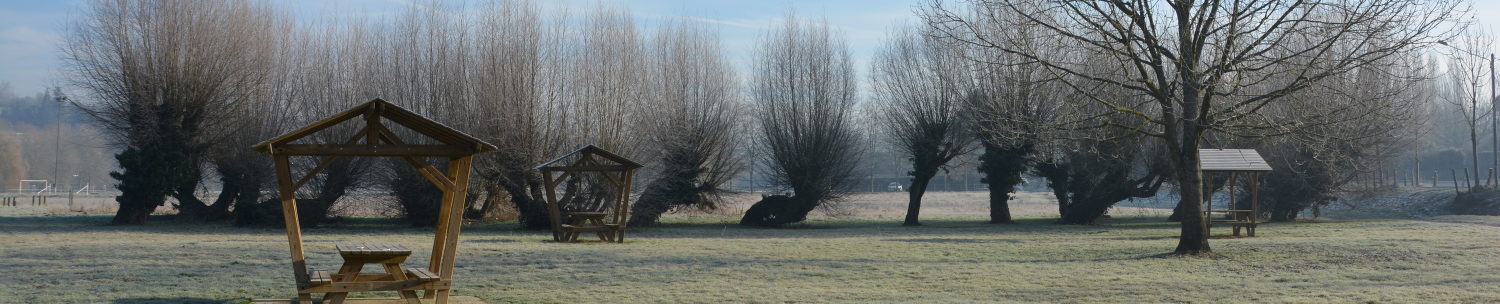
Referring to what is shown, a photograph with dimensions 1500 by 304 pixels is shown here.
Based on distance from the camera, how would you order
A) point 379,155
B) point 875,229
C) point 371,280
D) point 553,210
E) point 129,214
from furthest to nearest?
point 875,229
point 129,214
point 553,210
point 371,280
point 379,155

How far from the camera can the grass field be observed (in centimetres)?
1012

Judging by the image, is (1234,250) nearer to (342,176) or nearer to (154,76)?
(342,176)

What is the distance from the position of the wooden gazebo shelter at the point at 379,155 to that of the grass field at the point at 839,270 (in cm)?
131

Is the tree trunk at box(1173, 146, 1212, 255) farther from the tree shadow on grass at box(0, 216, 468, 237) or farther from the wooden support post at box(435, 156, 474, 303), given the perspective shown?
the tree shadow on grass at box(0, 216, 468, 237)

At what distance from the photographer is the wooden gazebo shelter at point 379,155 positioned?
8094mm

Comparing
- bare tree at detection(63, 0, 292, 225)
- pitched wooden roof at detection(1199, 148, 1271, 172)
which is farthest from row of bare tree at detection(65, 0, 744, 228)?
pitched wooden roof at detection(1199, 148, 1271, 172)

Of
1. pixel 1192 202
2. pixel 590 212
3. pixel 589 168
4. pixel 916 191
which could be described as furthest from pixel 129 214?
pixel 1192 202

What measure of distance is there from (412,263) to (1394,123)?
26.3m

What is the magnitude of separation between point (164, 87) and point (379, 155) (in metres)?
20.5

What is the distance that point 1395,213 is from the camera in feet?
117

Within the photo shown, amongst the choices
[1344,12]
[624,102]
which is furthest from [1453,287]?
[624,102]

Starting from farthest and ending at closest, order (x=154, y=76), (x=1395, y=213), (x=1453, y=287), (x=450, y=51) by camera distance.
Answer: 1. (x=1395, y=213)
2. (x=450, y=51)
3. (x=154, y=76)
4. (x=1453, y=287)

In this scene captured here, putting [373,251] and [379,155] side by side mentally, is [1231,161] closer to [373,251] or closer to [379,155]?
[379,155]

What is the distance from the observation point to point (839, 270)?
13.2 meters
